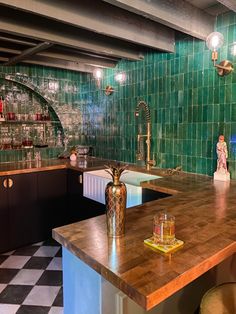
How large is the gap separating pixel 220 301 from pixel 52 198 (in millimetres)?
2246

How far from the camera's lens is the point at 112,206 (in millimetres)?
1053

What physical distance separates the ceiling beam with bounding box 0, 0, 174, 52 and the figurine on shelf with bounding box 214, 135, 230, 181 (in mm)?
1027

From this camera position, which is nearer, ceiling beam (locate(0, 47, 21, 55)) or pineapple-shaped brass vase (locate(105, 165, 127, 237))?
pineapple-shaped brass vase (locate(105, 165, 127, 237))

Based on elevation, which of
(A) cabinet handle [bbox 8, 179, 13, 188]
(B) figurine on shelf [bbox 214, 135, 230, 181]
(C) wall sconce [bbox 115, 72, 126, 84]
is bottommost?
(A) cabinet handle [bbox 8, 179, 13, 188]

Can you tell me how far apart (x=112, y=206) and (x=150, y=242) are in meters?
0.20

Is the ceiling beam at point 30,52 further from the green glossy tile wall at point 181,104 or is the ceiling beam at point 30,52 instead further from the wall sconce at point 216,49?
the wall sconce at point 216,49

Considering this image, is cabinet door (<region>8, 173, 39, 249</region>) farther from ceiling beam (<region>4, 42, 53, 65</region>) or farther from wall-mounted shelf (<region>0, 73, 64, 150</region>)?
ceiling beam (<region>4, 42, 53, 65</region>)

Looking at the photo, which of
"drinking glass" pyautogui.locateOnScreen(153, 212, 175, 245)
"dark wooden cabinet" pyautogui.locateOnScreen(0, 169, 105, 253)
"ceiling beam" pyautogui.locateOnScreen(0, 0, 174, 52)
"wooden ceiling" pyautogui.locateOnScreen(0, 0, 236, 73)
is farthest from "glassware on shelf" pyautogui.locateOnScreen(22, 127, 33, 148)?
"drinking glass" pyautogui.locateOnScreen(153, 212, 175, 245)

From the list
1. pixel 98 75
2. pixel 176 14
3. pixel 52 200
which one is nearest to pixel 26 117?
pixel 98 75

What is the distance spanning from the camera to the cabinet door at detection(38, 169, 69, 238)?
2.86 m

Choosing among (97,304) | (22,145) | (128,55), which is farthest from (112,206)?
(22,145)

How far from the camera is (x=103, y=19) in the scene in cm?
198

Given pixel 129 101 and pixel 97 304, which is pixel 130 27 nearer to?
pixel 129 101

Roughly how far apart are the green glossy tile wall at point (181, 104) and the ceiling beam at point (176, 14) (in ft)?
0.55
